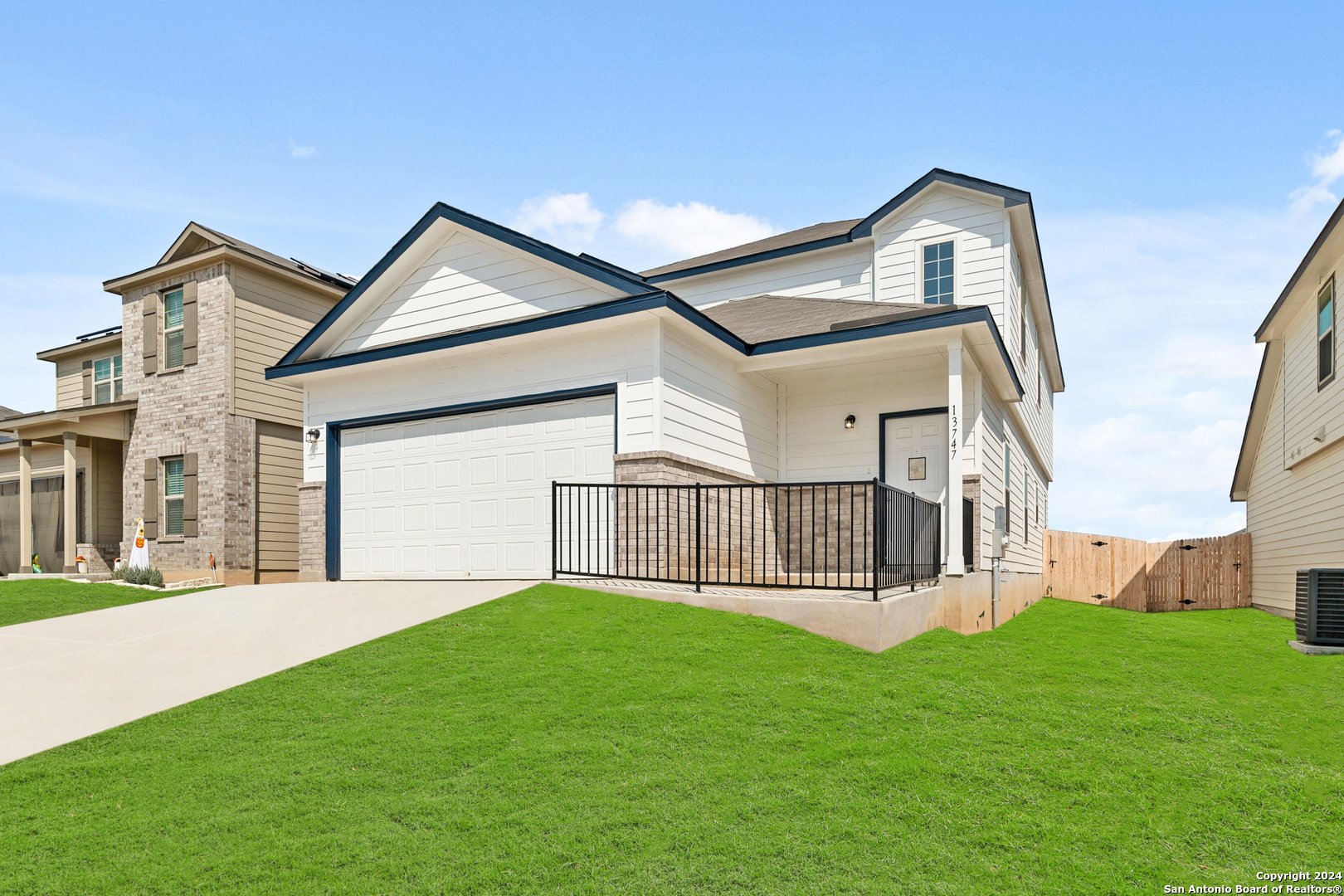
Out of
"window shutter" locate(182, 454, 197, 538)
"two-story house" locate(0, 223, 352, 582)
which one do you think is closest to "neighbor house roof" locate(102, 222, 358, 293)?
"two-story house" locate(0, 223, 352, 582)

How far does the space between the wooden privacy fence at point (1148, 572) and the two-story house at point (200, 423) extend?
17.6 m

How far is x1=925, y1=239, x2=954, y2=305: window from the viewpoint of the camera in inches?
572

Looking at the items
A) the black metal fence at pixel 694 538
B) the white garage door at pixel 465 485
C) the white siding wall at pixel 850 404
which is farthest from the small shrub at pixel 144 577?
the white siding wall at pixel 850 404

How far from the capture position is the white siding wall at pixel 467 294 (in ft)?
39.0

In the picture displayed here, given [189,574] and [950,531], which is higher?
[950,531]

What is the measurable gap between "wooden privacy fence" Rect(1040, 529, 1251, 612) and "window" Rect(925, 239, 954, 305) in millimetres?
9592

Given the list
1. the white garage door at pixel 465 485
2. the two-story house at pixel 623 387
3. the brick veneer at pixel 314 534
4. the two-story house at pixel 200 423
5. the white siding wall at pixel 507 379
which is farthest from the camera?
the two-story house at pixel 200 423

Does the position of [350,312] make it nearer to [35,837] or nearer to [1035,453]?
[35,837]

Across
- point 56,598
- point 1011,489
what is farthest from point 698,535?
point 56,598

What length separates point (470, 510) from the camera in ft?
40.0

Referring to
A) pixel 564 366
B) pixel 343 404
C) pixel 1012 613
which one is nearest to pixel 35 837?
pixel 564 366

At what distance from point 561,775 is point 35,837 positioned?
256 centimetres

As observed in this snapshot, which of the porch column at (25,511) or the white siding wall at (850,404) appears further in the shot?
the porch column at (25,511)

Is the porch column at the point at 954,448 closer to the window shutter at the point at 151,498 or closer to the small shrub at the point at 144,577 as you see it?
the small shrub at the point at 144,577
